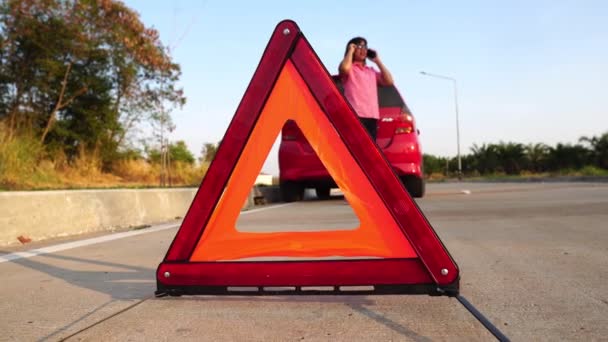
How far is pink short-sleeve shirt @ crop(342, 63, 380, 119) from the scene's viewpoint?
5125 mm

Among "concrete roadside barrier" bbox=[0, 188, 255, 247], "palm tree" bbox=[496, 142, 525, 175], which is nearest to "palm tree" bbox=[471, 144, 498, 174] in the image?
"palm tree" bbox=[496, 142, 525, 175]

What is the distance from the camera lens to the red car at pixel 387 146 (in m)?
8.50

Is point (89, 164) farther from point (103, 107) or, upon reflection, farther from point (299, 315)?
point (299, 315)

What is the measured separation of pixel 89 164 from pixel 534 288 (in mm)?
13576

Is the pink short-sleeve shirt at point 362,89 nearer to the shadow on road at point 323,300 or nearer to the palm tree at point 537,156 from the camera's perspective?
the shadow on road at point 323,300

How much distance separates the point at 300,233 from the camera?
7.70ft

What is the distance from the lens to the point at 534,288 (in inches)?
103

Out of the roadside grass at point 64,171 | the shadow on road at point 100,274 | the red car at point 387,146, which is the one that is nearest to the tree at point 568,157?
the roadside grass at point 64,171

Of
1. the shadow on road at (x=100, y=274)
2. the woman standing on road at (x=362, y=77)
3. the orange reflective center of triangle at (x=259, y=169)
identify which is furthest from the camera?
the woman standing on road at (x=362, y=77)

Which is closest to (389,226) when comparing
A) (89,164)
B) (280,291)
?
(280,291)

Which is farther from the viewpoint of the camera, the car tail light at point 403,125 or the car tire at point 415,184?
the car tire at point 415,184

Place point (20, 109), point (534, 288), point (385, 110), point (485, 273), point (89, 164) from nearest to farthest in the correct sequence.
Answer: point (534, 288) → point (485, 273) → point (385, 110) → point (89, 164) → point (20, 109)

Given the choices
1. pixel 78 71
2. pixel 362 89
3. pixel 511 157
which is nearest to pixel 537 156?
pixel 511 157

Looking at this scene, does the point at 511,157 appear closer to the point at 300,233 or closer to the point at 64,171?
the point at 64,171
